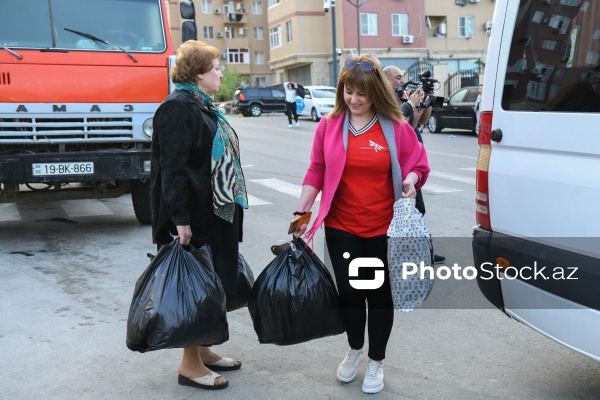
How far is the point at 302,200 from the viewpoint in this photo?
165 inches

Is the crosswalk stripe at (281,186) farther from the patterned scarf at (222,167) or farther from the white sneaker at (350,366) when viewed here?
the patterned scarf at (222,167)

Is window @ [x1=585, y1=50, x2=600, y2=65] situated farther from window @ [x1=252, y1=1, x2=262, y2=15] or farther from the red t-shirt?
window @ [x1=252, y1=1, x2=262, y2=15]

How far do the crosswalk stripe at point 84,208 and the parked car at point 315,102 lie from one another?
22.6 meters

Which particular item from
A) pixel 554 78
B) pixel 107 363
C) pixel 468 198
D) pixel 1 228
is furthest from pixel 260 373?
pixel 468 198

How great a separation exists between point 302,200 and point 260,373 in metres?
1.05

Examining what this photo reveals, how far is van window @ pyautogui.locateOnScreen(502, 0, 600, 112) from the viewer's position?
11.0ft

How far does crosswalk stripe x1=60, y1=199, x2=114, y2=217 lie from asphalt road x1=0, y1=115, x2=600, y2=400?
5.55 ft

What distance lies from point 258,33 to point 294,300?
7956cm

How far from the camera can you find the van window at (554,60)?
→ 3.36 m

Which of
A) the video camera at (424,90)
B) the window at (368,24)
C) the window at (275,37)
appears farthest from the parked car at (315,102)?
the window at (275,37)

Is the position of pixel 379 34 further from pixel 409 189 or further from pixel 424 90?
pixel 409 189

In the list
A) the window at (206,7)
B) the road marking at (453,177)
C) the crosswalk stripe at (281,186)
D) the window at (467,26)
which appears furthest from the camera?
the window at (206,7)

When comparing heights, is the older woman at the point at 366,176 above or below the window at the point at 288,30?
below

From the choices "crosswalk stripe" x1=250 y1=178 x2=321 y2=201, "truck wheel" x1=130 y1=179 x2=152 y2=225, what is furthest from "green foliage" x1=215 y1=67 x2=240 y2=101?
"truck wheel" x1=130 y1=179 x2=152 y2=225
